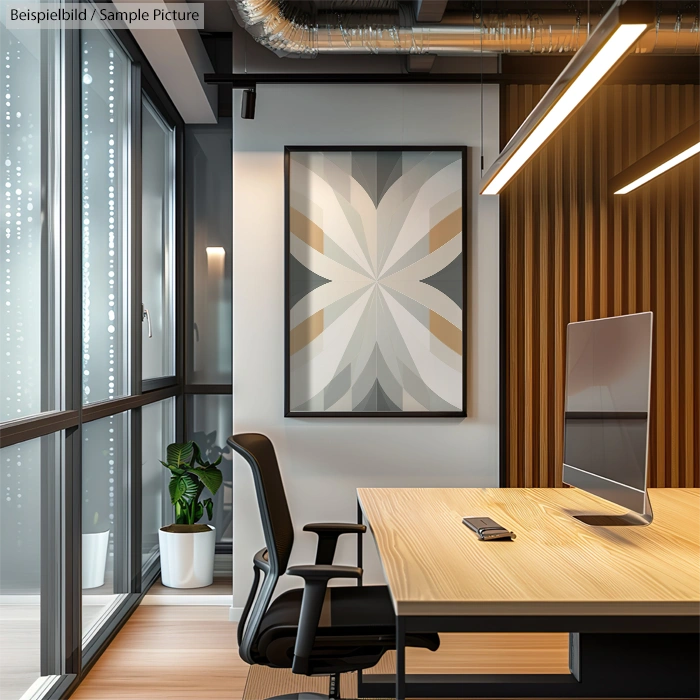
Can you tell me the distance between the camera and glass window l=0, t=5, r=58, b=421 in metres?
2.18

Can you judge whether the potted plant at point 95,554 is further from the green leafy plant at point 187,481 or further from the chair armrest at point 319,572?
the chair armrest at point 319,572

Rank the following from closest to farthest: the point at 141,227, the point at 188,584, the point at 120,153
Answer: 1. the point at 120,153
2. the point at 141,227
3. the point at 188,584

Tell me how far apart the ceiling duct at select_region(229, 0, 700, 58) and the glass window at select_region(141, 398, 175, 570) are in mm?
2055

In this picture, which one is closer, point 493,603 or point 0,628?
point 493,603

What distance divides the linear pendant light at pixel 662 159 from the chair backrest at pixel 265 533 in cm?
187

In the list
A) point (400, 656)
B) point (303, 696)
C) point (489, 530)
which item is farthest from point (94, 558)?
point (400, 656)

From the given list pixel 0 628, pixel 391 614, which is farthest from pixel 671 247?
pixel 0 628

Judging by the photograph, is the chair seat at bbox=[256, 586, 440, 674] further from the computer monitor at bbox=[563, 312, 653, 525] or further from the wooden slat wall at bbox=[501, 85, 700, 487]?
the wooden slat wall at bbox=[501, 85, 700, 487]

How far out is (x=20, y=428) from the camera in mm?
2172

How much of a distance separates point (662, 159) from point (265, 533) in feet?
6.94

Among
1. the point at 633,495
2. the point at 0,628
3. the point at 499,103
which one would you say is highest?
the point at 499,103

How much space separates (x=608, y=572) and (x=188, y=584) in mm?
2850

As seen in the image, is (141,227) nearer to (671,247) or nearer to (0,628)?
(0,628)

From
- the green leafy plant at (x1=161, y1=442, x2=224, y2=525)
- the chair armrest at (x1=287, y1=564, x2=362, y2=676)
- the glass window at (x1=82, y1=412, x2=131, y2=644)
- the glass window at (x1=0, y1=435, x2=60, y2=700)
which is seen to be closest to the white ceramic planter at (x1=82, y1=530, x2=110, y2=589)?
the glass window at (x1=82, y1=412, x2=131, y2=644)
